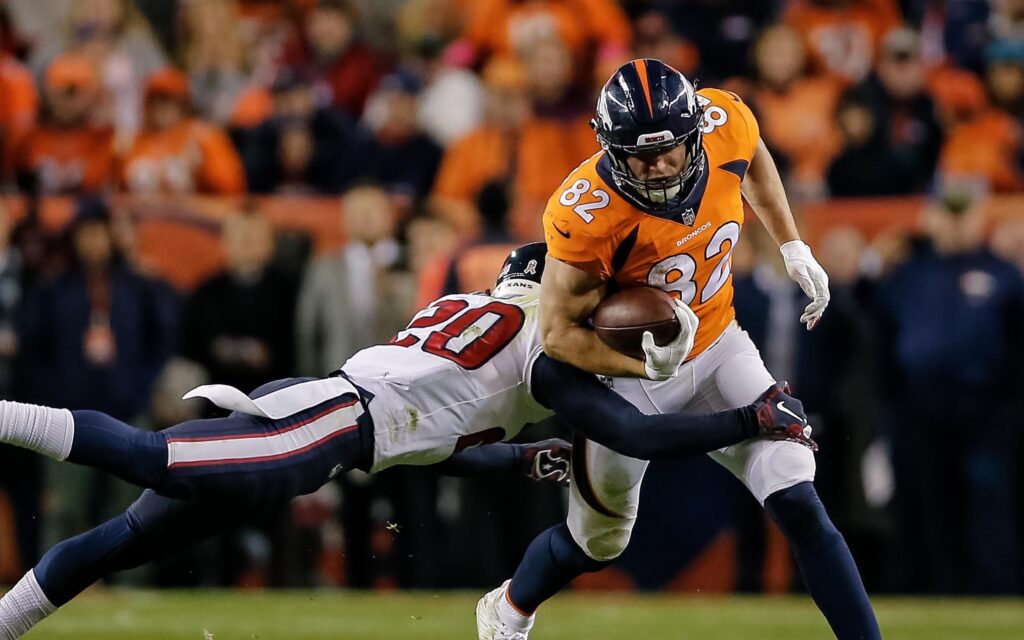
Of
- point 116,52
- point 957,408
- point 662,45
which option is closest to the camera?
point 957,408

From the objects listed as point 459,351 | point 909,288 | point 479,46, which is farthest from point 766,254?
point 459,351

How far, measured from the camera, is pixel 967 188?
864 centimetres

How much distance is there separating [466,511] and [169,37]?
4.80 metres

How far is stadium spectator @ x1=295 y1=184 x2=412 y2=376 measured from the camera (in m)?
8.78

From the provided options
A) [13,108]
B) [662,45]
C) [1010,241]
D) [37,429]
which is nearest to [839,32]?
[662,45]

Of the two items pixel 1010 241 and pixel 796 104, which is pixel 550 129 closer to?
pixel 796 104

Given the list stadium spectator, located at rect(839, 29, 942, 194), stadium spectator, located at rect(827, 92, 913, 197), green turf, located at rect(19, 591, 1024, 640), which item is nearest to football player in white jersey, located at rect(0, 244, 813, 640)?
green turf, located at rect(19, 591, 1024, 640)

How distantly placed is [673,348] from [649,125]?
656 millimetres

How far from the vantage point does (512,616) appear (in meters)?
5.80

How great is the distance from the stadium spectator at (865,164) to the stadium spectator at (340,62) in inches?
123

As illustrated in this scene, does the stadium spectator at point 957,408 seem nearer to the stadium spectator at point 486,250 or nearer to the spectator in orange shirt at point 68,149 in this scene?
the stadium spectator at point 486,250

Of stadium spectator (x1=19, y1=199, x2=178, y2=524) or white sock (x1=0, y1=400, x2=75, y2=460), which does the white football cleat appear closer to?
white sock (x1=0, y1=400, x2=75, y2=460)

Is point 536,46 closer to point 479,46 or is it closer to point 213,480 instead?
point 479,46

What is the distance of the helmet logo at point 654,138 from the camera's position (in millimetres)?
4855
